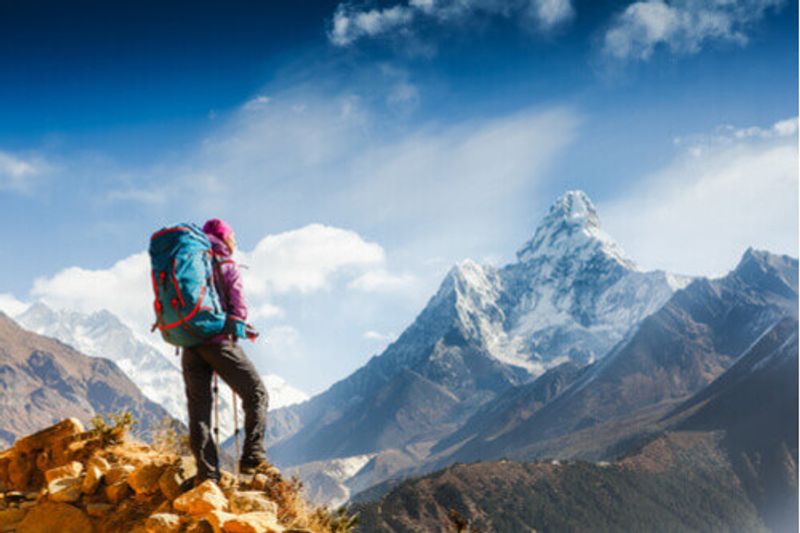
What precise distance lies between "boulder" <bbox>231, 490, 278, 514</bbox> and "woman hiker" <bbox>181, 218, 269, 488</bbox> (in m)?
0.61

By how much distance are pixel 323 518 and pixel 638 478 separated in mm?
192763

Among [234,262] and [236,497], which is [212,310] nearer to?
[234,262]

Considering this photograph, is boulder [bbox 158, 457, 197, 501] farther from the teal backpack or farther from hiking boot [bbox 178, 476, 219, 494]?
the teal backpack

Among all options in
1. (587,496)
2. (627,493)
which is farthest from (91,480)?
(627,493)

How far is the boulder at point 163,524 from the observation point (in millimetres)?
5855

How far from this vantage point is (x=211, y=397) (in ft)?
24.4

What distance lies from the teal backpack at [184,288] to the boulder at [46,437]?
3.02m

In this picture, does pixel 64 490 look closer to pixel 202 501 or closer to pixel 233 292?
pixel 202 501

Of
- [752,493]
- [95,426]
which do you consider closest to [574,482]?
[752,493]

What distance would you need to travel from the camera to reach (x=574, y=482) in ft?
543

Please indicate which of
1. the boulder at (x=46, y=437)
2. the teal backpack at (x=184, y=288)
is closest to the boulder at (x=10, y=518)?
the boulder at (x=46, y=437)

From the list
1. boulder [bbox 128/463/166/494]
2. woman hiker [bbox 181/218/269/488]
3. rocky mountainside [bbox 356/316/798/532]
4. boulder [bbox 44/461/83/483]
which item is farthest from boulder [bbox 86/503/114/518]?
rocky mountainside [bbox 356/316/798/532]

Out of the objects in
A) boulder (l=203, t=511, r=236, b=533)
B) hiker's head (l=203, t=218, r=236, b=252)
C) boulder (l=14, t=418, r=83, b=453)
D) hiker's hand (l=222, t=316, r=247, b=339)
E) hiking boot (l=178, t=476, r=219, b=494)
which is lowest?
boulder (l=203, t=511, r=236, b=533)

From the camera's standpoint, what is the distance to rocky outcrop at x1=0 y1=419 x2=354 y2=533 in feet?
19.5
